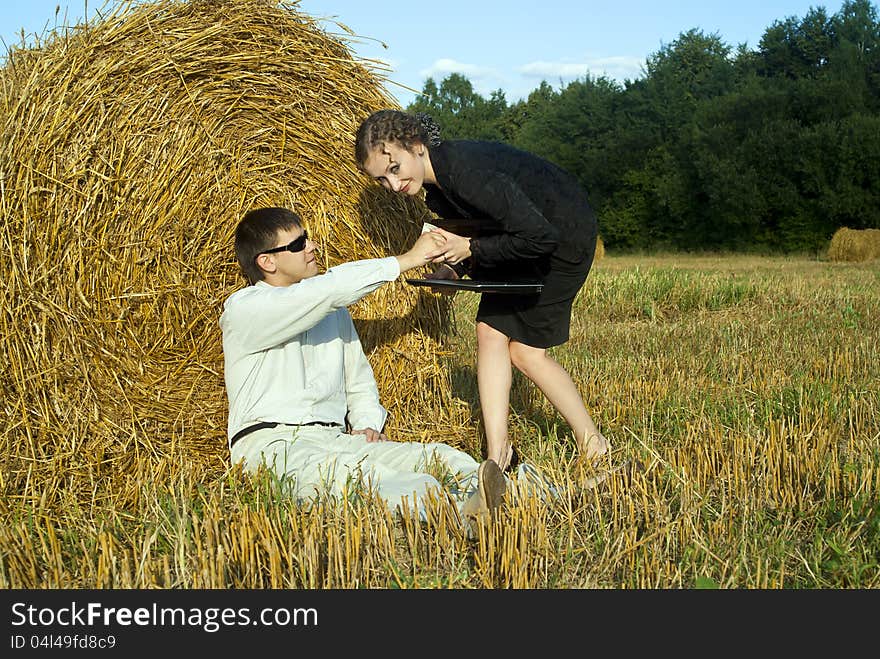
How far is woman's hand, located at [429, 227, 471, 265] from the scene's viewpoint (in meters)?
3.94

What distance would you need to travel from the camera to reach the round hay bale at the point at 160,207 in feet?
12.3

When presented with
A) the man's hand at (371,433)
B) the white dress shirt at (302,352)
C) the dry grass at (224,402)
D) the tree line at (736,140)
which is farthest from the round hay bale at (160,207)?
the tree line at (736,140)

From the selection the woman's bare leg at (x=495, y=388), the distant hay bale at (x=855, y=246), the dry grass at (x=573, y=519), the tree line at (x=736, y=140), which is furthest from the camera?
the tree line at (x=736, y=140)

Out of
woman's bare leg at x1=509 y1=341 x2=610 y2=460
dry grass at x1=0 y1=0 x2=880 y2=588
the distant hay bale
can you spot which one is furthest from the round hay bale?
the distant hay bale

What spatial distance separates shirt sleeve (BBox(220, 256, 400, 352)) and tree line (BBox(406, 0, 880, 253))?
100 feet

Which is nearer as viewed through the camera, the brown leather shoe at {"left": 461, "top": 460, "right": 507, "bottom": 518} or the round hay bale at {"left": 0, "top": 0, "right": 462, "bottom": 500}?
the brown leather shoe at {"left": 461, "top": 460, "right": 507, "bottom": 518}

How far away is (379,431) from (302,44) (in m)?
1.99

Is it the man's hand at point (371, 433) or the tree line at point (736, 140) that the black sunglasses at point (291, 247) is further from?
the tree line at point (736, 140)

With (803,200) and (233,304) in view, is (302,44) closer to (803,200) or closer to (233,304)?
(233,304)

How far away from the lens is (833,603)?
8.77ft

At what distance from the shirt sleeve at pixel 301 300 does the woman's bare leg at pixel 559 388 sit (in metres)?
0.83

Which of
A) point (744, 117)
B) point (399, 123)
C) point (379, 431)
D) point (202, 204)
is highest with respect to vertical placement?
point (744, 117)

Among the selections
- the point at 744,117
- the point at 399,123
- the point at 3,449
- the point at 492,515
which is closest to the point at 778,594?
the point at 492,515

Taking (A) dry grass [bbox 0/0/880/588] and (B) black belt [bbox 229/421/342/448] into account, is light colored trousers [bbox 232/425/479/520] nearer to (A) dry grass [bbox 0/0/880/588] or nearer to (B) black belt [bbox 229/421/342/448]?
(B) black belt [bbox 229/421/342/448]
